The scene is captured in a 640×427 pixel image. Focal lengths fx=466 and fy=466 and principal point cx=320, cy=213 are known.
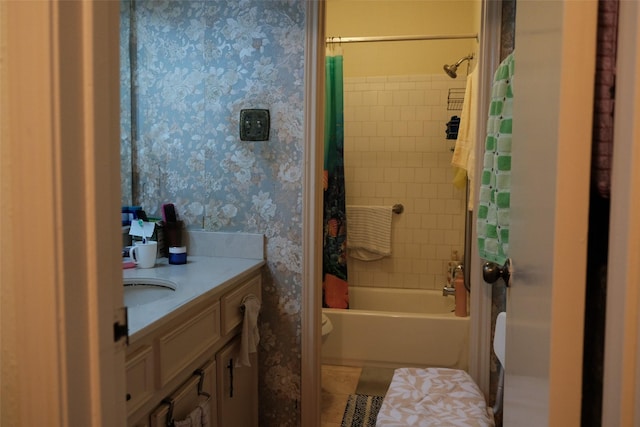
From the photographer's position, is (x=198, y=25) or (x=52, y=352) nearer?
(x=52, y=352)

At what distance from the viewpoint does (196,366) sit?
1.48 metres

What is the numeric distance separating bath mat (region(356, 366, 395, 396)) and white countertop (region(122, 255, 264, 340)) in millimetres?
1153

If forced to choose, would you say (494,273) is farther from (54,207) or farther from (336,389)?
(336,389)

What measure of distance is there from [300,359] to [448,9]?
2.69 meters

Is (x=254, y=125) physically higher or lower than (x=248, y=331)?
higher

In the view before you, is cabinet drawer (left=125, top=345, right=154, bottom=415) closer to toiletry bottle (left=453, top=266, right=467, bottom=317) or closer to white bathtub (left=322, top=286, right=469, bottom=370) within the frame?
white bathtub (left=322, top=286, right=469, bottom=370)

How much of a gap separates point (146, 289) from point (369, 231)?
2152 millimetres

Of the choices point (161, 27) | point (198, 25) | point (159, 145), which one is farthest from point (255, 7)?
point (159, 145)

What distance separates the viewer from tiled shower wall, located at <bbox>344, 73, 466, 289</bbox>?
3.45 metres

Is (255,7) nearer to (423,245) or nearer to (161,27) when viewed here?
(161,27)

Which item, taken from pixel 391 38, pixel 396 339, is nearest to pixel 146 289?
pixel 396 339

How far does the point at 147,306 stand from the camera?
50.5 inches

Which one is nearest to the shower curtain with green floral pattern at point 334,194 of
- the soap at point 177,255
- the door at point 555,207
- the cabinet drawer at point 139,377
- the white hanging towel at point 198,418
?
the soap at point 177,255

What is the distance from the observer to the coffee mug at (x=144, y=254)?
181 cm
